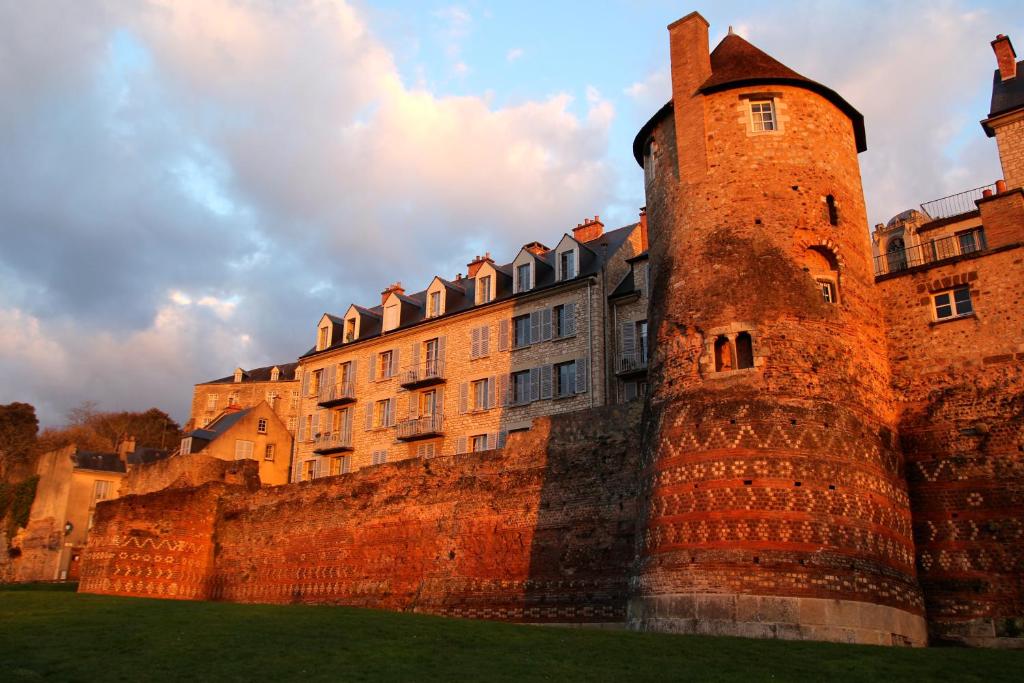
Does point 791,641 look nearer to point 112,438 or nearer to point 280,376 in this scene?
point 280,376

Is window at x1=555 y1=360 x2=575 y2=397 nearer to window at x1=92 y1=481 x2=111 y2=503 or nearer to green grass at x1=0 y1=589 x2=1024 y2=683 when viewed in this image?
green grass at x1=0 y1=589 x2=1024 y2=683

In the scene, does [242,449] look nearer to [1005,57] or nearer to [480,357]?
[480,357]

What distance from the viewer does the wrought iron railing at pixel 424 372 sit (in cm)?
3756

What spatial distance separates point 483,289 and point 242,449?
15555mm

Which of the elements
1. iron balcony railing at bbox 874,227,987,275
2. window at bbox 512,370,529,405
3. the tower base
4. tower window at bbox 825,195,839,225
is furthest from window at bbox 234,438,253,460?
tower window at bbox 825,195,839,225

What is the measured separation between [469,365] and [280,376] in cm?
3312

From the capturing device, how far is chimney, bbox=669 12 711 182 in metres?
20.8

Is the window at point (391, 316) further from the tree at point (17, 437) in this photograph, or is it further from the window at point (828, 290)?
the tree at point (17, 437)

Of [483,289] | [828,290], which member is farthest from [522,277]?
[828,290]

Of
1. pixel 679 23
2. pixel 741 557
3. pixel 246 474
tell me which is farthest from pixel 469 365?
pixel 741 557

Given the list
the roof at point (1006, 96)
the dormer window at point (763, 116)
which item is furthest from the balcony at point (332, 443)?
the roof at point (1006, 96)

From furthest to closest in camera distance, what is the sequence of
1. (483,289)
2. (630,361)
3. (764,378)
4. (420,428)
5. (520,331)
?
1. (483,289)
2. (420,428)
3. (520,331)
4. (630,361)
5. (764,378)

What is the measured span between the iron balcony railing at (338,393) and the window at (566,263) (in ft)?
39.0

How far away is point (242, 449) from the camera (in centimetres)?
4434
